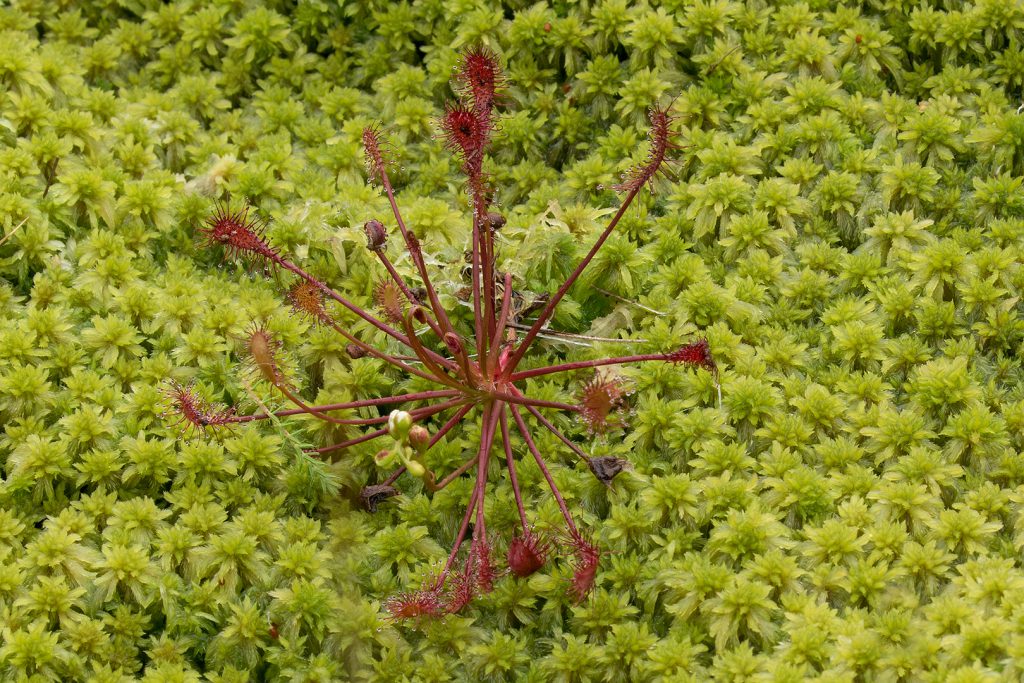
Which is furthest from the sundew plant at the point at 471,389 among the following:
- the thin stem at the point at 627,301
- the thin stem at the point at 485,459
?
the thin stem at the point at 627,301

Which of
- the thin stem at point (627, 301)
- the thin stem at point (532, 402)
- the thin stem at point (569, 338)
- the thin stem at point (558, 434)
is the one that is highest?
the thin stem at point (627, 301)

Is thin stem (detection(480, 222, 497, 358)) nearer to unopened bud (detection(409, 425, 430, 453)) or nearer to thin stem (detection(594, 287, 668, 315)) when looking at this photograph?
unopened bud (detection(409, 425, 430, 453))

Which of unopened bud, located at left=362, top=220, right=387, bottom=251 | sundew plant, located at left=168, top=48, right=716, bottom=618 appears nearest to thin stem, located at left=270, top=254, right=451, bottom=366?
sundew plant, located at left=168, top=48, right=716, bottom=618

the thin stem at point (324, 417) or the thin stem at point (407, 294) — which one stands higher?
the thin stem at point (407, 294)

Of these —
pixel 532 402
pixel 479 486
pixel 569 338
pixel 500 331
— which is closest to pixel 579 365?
pixel 532 402

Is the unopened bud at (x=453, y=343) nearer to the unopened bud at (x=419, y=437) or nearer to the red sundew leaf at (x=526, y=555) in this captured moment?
the unopened bud at (x=419, y=437)

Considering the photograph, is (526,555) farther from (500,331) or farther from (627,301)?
(627,301)
